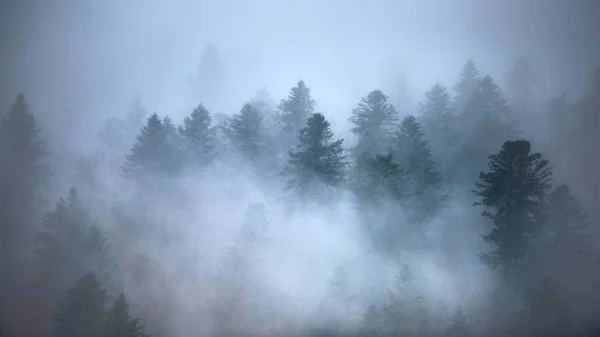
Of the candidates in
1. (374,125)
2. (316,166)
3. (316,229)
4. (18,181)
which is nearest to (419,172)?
(374,125)

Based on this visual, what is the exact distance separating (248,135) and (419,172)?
58.8ft

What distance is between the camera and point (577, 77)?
155 feet

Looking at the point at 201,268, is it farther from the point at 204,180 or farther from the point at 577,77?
the point at 577,77

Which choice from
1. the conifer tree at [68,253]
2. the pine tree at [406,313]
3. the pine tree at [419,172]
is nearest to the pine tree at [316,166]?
the pine tree at [419,172]

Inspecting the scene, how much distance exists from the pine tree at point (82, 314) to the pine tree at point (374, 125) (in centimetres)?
2460

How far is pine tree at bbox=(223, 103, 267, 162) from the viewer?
1384 inches

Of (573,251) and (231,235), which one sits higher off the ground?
(231,235)

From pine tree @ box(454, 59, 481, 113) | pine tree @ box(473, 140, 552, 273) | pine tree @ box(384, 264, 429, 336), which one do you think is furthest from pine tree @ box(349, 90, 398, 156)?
pine tree @ box(384, 264, 429, 336)

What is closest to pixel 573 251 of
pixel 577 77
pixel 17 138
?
pixel 577 77

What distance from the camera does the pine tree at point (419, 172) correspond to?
91.1ft

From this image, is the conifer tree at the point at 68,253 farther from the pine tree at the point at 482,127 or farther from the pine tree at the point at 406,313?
the pine tree at the point at 482,127

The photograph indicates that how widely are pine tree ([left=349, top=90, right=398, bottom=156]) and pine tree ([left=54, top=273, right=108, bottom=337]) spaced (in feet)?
80.7

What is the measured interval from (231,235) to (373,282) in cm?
1437

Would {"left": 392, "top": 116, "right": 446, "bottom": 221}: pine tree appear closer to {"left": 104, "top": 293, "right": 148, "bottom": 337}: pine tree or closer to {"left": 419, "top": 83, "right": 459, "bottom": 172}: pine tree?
{"left": 419, "top": 83, "right": 459, "bottom": 172}: pine tree
